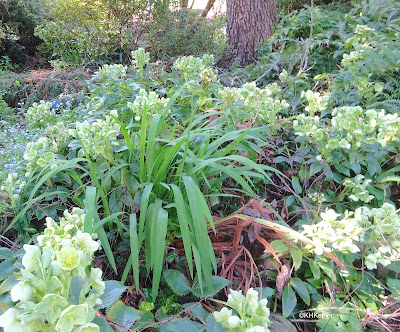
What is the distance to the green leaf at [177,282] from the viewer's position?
1047 millimetres

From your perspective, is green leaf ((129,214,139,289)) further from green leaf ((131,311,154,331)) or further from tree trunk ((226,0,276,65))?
tree trunk ((226,0,276,65))

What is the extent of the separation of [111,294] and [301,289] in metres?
0.67

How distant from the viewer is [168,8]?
4625 mm

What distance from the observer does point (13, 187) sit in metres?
1.26

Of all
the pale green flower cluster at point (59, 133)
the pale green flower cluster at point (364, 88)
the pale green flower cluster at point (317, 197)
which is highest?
the pale green flower cluster at point (364, 88)

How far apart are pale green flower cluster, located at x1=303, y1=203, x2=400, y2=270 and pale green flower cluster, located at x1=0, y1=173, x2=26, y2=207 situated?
1.13 metres

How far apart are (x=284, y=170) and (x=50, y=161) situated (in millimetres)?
1152

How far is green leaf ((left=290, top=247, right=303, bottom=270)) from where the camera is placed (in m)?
1.12

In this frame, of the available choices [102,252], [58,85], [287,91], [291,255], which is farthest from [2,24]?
[291,255]

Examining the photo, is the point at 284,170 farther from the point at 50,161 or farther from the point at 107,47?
the point at 107,47

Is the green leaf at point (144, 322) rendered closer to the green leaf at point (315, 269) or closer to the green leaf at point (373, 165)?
the green leaf at point (315, 269)

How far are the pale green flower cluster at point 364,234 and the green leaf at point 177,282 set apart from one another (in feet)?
1.51

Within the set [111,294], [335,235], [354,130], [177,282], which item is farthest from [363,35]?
[111,294]

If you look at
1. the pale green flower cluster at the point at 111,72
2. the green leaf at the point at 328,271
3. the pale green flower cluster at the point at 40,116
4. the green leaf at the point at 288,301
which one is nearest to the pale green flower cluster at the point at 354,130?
the green leaf at the point at 328,271
